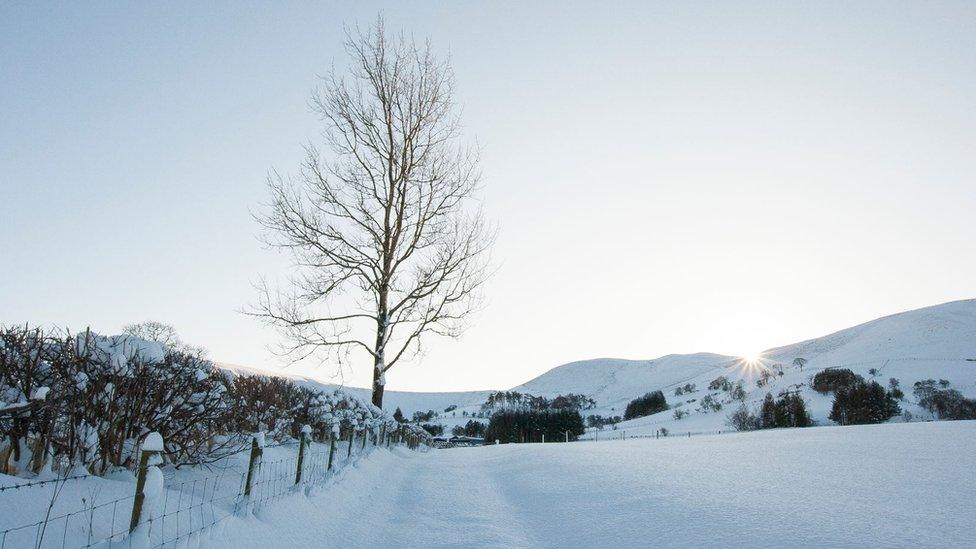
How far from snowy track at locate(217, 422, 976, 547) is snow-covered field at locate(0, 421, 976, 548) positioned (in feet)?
0.05

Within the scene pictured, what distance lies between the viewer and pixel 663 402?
374ft

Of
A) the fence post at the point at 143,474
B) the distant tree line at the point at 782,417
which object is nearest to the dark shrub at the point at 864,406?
the distant tree line at the point at 782,417

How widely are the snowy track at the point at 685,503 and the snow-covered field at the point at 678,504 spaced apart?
15mm

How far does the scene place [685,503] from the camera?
4809 mm

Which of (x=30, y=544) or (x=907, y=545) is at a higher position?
(x=30, y=544)

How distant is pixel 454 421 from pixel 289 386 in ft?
448

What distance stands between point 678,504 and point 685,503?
0.07m

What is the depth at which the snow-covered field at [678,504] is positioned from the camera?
371cm

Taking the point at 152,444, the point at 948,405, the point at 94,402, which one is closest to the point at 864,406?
the point at 948,405

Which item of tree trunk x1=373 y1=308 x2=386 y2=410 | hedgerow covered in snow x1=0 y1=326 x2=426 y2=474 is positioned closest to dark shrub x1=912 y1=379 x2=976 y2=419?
tree trunk x1=373 y1=308 x2=386 y2=410

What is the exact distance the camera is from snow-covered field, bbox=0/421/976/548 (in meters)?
3.71

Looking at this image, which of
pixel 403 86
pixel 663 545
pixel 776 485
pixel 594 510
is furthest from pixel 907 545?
pixel 403 86

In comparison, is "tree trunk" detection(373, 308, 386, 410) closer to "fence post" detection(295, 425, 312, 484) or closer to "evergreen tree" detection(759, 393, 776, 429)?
"fence post" detection(295, 425, 312, 484)

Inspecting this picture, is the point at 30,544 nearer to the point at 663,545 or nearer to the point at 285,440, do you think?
the point at 663,545
